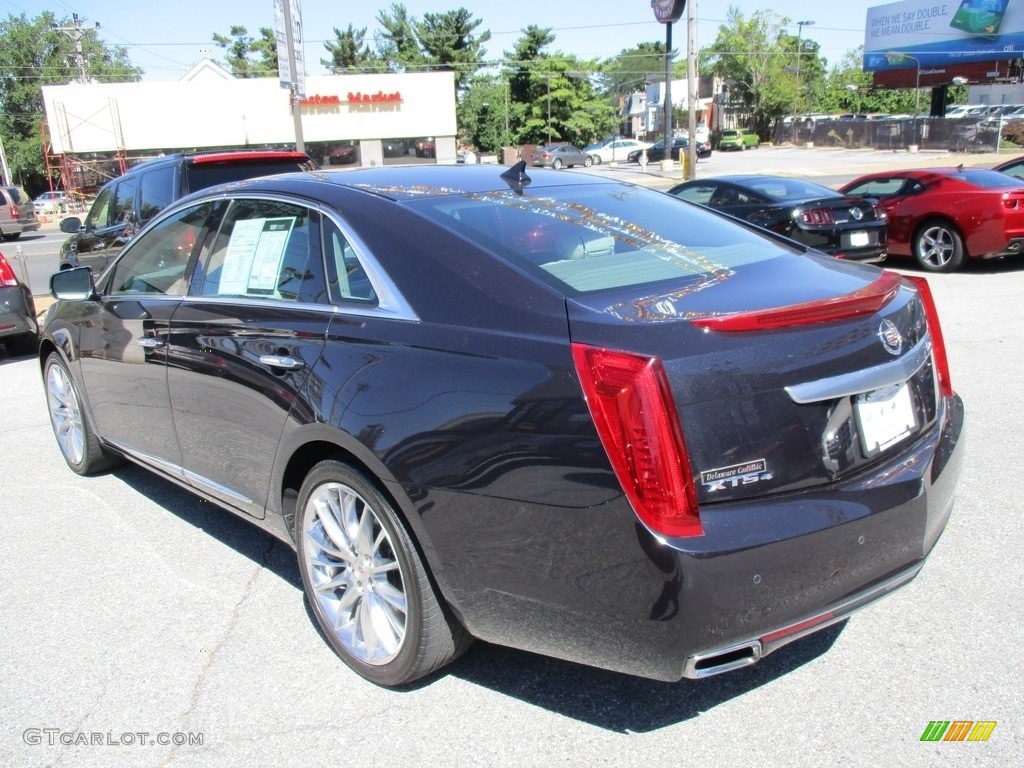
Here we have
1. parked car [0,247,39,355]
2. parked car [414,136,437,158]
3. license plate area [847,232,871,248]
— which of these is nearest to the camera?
parked car [0,247,39,355]

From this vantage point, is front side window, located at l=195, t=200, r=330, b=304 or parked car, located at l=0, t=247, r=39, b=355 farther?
parked car, located at l=0, t=247, r=39, b=355

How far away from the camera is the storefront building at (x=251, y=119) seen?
1704 inches

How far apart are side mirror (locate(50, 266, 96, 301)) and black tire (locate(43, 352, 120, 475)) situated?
1.91ft

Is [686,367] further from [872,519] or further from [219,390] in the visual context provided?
[219,390]

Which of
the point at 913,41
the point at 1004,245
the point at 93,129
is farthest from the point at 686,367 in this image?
the point at 913,41

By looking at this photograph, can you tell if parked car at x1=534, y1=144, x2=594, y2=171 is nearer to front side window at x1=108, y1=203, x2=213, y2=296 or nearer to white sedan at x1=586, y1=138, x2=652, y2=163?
white sedan at x1=586, y1=138, x2=652, y2=163

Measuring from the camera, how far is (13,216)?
26703 millimetres

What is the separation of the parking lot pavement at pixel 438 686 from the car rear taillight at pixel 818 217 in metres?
6.75

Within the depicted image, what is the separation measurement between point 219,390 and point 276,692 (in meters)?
1.22

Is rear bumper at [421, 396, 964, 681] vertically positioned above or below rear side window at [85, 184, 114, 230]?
below

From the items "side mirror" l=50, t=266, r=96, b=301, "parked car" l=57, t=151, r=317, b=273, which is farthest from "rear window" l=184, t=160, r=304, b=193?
"side mirror" l=50, t=266, r=96, b=301

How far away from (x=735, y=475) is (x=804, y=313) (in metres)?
0.54

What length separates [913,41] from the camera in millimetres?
63062

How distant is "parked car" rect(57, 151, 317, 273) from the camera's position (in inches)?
336
